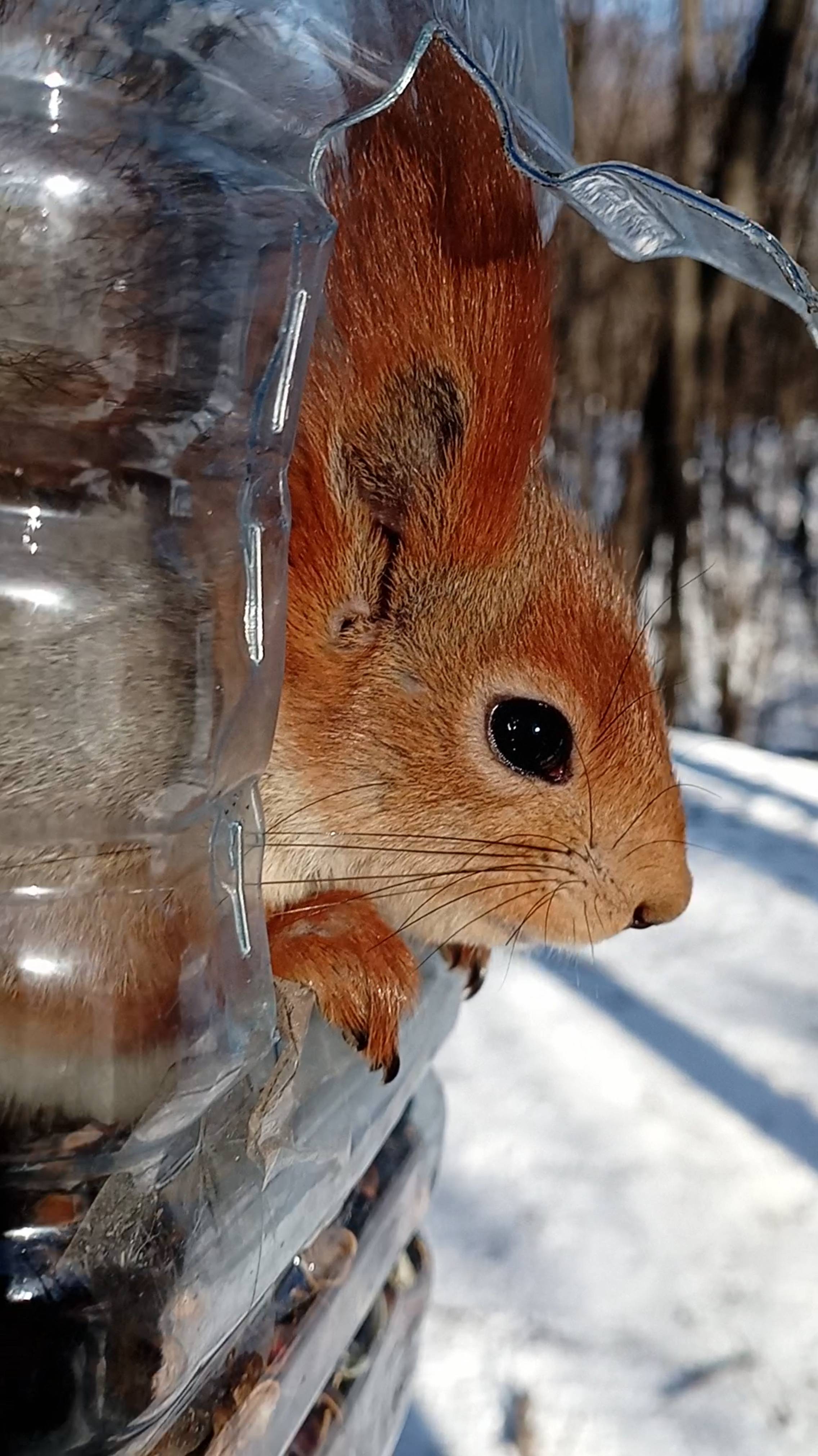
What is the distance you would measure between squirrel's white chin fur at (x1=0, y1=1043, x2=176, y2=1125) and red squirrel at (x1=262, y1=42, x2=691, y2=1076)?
212 millimetres

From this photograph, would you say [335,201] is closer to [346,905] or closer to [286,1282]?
[346,905]

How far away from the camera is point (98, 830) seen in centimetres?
42

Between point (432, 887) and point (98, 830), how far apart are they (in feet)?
1.03

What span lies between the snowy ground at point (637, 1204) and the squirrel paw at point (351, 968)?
0.53 metres

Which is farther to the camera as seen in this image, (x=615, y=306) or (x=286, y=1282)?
(x=615, y=306)

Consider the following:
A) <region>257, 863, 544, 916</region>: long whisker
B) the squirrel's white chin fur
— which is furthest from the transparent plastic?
<region>257, 863, 544, 916</region>: long whisker

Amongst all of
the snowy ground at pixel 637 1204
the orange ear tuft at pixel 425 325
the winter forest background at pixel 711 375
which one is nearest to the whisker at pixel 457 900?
the orange ear tuft at pixel 425 325

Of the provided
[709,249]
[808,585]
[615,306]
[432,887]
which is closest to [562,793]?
[432,887]

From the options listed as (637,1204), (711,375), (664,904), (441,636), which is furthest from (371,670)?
(711,375)

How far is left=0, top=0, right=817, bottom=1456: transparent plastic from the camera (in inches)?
→ 15.4

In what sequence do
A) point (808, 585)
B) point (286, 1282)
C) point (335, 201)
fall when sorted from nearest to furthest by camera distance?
point (335, 201)
point (286, 1282)
point (808, 585)

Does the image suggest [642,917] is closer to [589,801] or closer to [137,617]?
[589,801]

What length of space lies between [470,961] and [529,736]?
0.26 metres

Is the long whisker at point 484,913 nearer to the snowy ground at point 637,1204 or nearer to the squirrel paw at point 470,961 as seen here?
the squirrel paw at point 470,961
